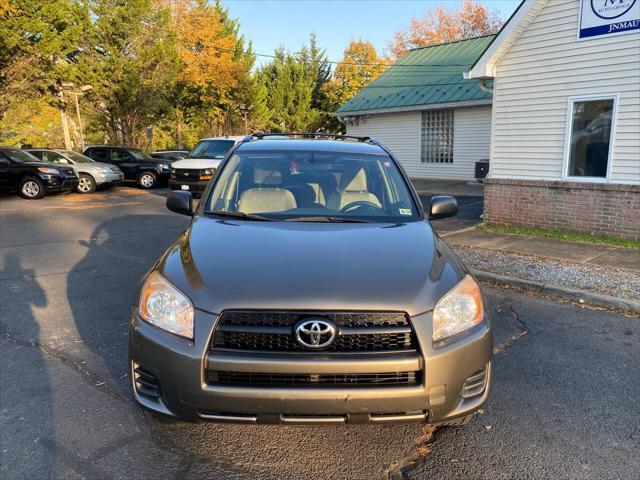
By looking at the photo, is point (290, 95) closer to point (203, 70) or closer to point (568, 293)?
point (203, 70)

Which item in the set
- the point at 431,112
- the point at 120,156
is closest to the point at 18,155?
the point at 120,156

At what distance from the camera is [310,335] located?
224cm

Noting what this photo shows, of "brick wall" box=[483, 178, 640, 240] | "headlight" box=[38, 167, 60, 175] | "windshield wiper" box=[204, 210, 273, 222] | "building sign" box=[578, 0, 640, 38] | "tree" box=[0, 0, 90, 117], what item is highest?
"tree" box=[0, 0, 90, 117]

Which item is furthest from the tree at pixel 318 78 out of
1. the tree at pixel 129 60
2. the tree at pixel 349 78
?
the tree at pixel 129 60

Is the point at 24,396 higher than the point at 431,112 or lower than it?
lower

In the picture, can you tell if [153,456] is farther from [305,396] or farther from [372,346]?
[372,346]

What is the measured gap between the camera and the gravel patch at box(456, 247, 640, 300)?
225 inches

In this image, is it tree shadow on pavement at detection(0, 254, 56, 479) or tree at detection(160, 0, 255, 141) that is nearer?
tree shadow on pavement at detection(0, 254, 56, 479)

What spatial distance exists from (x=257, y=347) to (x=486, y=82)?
972 centimetres

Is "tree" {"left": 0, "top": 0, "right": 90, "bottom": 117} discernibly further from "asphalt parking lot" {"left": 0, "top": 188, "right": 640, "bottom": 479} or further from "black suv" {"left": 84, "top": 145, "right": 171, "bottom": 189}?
"asphalt parking lot" {"left": 0, "top": 188, "right": 640, "bottom": 479}

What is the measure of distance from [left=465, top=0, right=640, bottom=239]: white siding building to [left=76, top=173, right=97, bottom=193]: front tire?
13641 millimetres

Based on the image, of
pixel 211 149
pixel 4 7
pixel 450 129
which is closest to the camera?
pixel 211 149

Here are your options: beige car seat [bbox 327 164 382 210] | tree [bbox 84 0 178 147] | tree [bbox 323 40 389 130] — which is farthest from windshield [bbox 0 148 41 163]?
tree [bbox 323 40 389 130]

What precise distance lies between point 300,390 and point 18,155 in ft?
56.8
